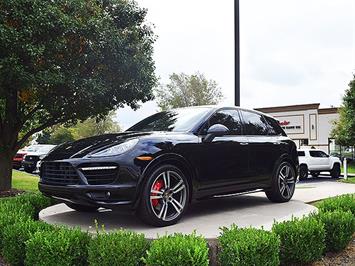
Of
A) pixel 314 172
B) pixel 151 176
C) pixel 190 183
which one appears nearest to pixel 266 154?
pixel 190 183

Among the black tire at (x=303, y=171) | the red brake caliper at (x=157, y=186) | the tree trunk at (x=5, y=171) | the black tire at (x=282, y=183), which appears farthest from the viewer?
the black tire at (x=303, y=171)

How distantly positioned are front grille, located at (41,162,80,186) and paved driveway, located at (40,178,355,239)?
0.62m

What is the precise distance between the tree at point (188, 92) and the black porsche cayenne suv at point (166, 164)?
128 feet

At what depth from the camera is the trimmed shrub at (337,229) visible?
4.91 m

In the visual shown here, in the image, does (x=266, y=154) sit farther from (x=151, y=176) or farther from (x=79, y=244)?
(x=79, y=244)

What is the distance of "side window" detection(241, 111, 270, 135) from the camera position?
21.2 ft

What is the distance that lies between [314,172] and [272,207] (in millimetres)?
16642

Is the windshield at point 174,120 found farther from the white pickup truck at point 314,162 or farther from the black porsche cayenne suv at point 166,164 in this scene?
the white pickup truck at point 314,162

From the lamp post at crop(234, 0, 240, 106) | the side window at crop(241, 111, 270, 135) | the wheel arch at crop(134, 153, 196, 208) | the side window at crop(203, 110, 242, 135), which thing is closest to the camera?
the wheel arch at crop(134, 153, 196, 208)

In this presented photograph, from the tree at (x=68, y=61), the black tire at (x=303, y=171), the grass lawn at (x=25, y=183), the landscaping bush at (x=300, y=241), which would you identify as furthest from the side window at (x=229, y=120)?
the black tire at (x=303, y=171)

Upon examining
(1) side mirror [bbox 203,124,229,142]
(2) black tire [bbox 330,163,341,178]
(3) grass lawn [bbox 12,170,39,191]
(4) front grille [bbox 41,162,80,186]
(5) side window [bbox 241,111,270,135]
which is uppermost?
(5) side window [bbox 241,111,270,135]

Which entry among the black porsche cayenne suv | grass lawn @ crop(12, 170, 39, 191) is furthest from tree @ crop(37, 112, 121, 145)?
the black porsche cayenne suv

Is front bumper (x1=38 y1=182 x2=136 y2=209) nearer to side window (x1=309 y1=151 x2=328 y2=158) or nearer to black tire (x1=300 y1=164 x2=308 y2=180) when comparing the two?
black tire (x1=300 y1=164 x2=308 y2=180)

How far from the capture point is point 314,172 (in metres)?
22.1
